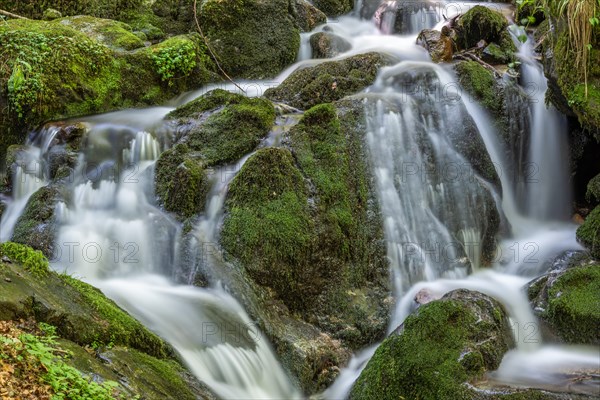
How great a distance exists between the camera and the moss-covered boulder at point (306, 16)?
1223 centimetres

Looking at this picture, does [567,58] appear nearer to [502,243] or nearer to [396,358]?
[502,243]

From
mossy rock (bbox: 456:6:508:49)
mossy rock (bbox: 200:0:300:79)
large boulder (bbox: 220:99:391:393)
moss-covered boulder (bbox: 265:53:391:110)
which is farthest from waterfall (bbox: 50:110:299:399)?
mossy rock (bbox: 456:6:508:49)

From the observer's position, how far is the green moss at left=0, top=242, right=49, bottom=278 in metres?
3.91

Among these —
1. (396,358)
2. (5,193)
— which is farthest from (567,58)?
(5,193)

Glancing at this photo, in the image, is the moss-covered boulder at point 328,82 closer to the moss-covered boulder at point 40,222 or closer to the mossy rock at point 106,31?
the mossy rock at point 106,31

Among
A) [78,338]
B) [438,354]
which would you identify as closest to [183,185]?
[78,338]

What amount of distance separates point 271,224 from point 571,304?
3258mm

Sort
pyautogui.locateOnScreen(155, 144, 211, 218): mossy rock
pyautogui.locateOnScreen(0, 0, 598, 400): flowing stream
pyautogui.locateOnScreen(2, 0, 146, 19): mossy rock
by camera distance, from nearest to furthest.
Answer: pyautogui.locateOnScreen(0, 0, 598, 400): flowing stream < pyautogui.locateOnScreen(155, 144, 211, 218): mossy rock < pyautogui.locateOnScreen(2, 0, 146, 19): mossy rock

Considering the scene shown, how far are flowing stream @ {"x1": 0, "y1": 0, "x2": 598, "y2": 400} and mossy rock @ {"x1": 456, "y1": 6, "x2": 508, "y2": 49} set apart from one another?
0.81 meters

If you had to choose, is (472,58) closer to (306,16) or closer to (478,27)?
(478,27)

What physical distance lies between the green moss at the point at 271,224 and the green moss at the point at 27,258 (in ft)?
7.69

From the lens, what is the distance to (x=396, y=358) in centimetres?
477

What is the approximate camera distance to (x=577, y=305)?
5723 millimetres

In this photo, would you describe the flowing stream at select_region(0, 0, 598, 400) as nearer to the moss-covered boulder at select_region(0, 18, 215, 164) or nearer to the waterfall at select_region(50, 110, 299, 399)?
the waterfall at select_region(50, 110, 299, 399)
